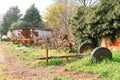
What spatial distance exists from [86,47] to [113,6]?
325 centimetres

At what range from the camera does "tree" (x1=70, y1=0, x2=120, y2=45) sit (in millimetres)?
15292

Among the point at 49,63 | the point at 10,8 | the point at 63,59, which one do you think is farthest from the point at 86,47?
the point at 10,8

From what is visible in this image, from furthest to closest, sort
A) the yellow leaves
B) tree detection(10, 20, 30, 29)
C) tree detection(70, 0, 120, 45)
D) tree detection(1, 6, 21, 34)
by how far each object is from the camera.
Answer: tree detection(1, 6, 21, 34), tree detection(10, 20, 30, 29), the yellow leaves, tree detection(70, 0, 120, 45)

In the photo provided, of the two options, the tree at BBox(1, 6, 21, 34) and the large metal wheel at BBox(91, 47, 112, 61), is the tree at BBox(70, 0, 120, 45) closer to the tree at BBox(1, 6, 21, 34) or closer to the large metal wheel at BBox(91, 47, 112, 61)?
the large metal wheel at BBox(91, 47, 112, 61)

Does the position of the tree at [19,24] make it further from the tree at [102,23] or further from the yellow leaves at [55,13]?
the tree at [102,23]

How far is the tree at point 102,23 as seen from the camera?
15.3m

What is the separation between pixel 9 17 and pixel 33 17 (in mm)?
9125

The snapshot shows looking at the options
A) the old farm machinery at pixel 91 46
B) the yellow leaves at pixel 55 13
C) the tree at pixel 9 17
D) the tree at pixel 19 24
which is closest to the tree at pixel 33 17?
the tree at pixel 19 24

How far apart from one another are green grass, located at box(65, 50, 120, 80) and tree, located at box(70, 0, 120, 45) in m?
3.48

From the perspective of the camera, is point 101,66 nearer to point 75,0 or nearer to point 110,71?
point 110,71

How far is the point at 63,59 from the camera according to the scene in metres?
13.9

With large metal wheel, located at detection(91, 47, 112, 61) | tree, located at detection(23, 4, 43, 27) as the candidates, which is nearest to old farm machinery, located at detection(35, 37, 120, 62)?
large metal wheel, located at detection(91, 47, 112, 61)

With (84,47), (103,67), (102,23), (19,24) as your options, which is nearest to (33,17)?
(19,24)

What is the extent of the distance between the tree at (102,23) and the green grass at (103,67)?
137 inches
